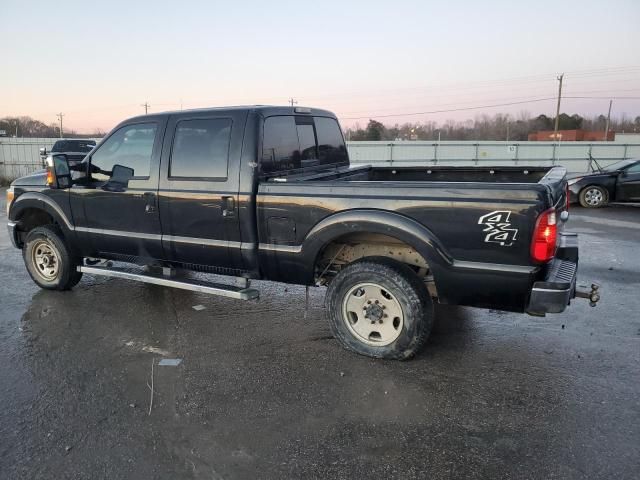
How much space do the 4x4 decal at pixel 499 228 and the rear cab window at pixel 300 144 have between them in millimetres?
1953

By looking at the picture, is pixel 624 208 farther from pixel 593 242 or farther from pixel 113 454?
pixel 113 454

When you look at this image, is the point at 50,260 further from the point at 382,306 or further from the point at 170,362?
the point at 382,306

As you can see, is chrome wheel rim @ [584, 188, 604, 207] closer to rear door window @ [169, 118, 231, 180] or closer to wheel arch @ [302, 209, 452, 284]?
wheel arch @ [302, 209, 452, 284]

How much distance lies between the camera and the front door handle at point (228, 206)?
14.6 feet

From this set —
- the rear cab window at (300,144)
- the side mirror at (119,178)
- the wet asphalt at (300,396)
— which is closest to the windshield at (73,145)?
the wet asphalt at (300,396)

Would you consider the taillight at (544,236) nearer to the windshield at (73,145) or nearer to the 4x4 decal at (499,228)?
the 4x4 decal at (499,228)

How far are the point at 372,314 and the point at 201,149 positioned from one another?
2.16m

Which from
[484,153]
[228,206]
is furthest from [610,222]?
[484,153]

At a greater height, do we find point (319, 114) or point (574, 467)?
point (319, 114)

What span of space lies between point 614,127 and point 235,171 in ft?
328

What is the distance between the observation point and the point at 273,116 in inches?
183

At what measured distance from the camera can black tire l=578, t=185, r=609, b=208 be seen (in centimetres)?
1333

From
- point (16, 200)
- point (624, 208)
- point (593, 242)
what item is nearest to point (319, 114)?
point (16, 200)

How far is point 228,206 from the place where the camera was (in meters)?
4.49
